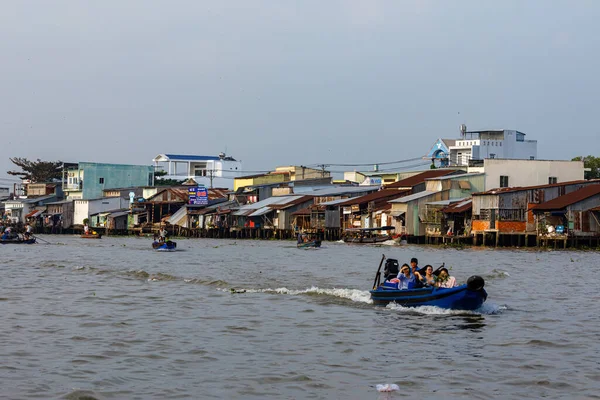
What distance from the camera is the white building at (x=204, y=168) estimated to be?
10150cm

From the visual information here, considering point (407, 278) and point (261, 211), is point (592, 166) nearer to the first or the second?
point (261, 211)

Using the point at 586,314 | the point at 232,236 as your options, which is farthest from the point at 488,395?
the point at 232,236

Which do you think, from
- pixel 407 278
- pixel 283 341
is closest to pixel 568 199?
pixel 407 278

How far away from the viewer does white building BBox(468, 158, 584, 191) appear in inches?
2408

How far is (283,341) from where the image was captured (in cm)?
1541

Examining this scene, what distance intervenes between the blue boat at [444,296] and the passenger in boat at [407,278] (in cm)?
22

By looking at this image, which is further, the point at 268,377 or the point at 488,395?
the point at 268,377

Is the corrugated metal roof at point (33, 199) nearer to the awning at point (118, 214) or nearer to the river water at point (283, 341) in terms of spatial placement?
the awning at point (118, 214)

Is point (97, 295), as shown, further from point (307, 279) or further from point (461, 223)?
point (461, 223)

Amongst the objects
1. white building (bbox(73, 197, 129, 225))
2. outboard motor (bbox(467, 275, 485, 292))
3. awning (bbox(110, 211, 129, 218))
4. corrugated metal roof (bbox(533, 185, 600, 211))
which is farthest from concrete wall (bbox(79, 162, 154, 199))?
outboard motor (bbox(467, 275, 485, 292))

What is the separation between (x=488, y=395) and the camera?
11.3 metres

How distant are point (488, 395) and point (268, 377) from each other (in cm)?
328

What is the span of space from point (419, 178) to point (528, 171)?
10.6 meters

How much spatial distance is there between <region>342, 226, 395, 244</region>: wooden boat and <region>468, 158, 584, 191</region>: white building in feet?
29.6
